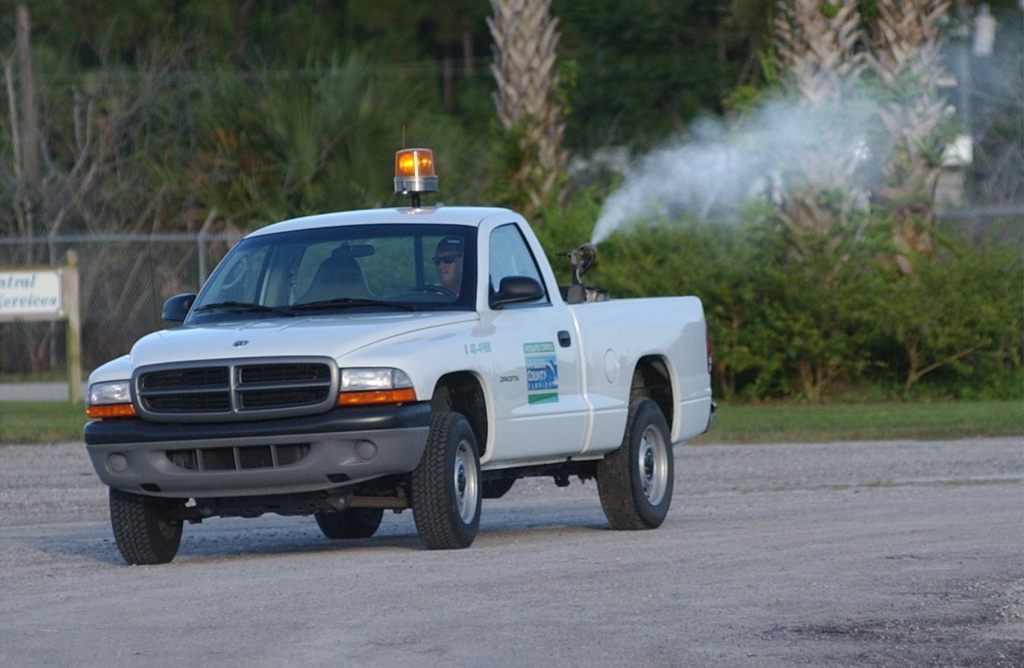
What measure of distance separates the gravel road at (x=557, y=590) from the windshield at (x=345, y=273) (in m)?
1.32

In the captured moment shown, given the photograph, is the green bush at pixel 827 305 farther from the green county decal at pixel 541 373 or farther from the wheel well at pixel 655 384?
the green county decal at pixel 541 373

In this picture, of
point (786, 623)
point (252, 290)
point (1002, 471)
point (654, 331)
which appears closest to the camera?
point (786, 623)

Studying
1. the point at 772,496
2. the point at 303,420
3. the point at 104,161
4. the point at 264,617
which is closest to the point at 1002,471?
the point at 772,496

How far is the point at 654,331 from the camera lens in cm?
1141

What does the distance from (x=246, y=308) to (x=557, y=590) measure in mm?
2728

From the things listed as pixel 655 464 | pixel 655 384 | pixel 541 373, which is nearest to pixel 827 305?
pixel 655 384

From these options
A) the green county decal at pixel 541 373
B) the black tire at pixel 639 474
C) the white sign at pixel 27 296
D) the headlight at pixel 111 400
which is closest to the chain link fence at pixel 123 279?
the white sign at pixel 27 296

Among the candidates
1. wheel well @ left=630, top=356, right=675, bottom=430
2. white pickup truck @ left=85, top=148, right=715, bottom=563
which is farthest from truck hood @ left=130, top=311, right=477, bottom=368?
wheel well @ left=630, top=356, right=675, bottom=430

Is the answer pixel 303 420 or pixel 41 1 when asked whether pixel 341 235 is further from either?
pixel 41 1

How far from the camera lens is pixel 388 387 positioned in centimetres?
898

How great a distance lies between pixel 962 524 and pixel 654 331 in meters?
2.15

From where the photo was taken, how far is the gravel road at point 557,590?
6.89 m

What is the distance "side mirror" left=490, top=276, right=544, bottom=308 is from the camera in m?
10.0

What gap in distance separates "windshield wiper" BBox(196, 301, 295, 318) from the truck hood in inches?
9.3
